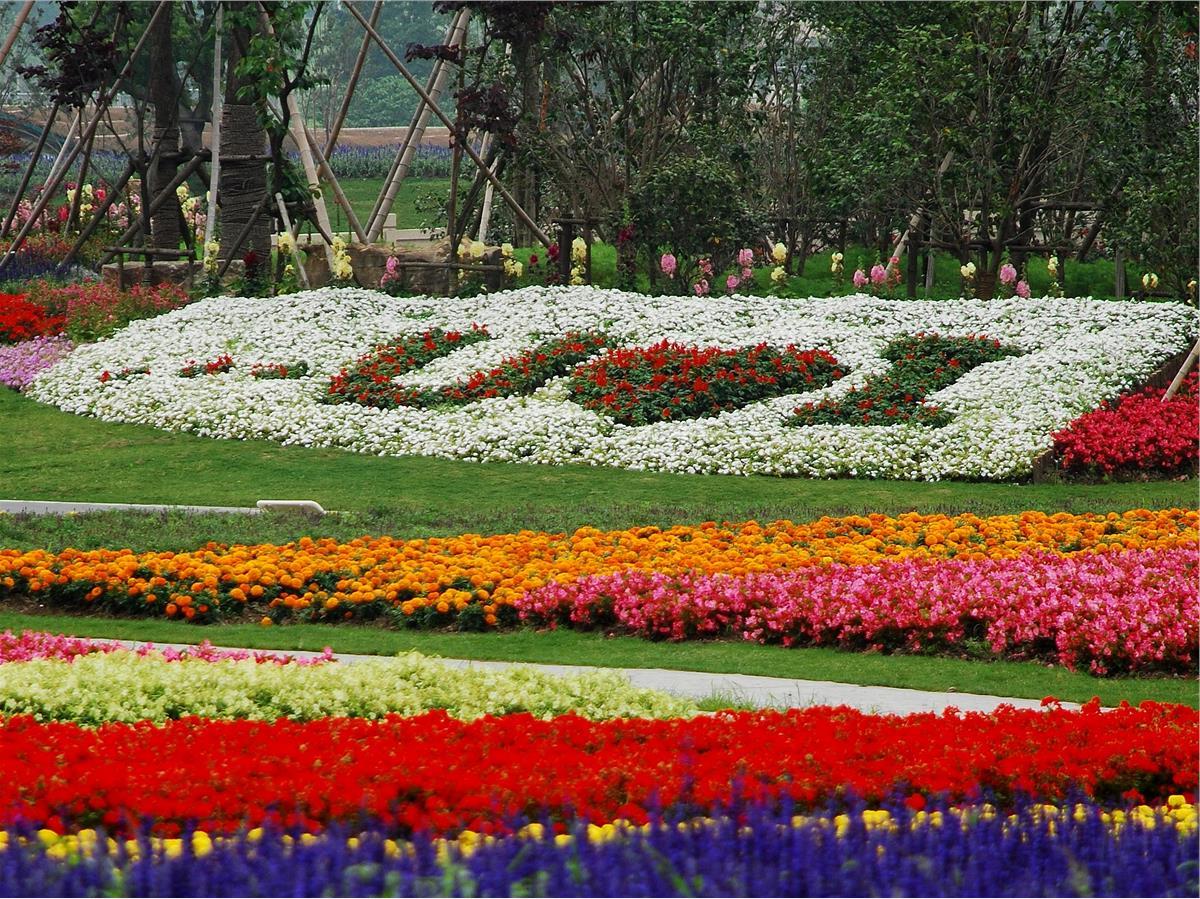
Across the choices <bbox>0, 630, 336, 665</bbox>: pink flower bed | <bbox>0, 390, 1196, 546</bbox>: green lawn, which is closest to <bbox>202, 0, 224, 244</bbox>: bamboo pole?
<bbox>0, 390, 1196, 546</bbox>: green lawn

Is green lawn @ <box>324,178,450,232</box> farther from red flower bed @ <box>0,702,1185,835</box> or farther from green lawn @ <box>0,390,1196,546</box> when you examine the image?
red flower bed @ <box>0,702,1185,835</box>

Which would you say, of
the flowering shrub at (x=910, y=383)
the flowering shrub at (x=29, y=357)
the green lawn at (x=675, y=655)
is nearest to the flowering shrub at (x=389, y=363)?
the flowering shrub at (x=29, y=357)

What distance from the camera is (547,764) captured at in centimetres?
474

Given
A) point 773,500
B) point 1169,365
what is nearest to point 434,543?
point 773,500

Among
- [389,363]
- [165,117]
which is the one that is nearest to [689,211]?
[389,363]

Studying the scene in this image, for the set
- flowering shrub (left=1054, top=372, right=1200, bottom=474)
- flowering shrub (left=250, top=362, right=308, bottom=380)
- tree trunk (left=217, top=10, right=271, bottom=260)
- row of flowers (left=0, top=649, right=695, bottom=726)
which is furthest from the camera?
tree trunk (left=217, top=10, right=271, bottom=260)

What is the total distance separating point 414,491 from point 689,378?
12.6ft

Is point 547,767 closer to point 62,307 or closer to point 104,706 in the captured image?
point 104,706

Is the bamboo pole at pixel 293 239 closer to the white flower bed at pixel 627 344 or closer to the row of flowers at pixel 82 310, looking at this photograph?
the white flower bed at pixel 627 344

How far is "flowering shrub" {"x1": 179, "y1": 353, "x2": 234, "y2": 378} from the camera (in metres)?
18.1

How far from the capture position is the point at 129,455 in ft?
49.5

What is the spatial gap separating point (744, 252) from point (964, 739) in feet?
56.1

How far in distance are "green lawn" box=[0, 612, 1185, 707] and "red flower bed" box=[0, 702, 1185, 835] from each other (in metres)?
1.63

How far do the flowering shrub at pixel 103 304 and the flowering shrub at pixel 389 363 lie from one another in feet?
15.7
